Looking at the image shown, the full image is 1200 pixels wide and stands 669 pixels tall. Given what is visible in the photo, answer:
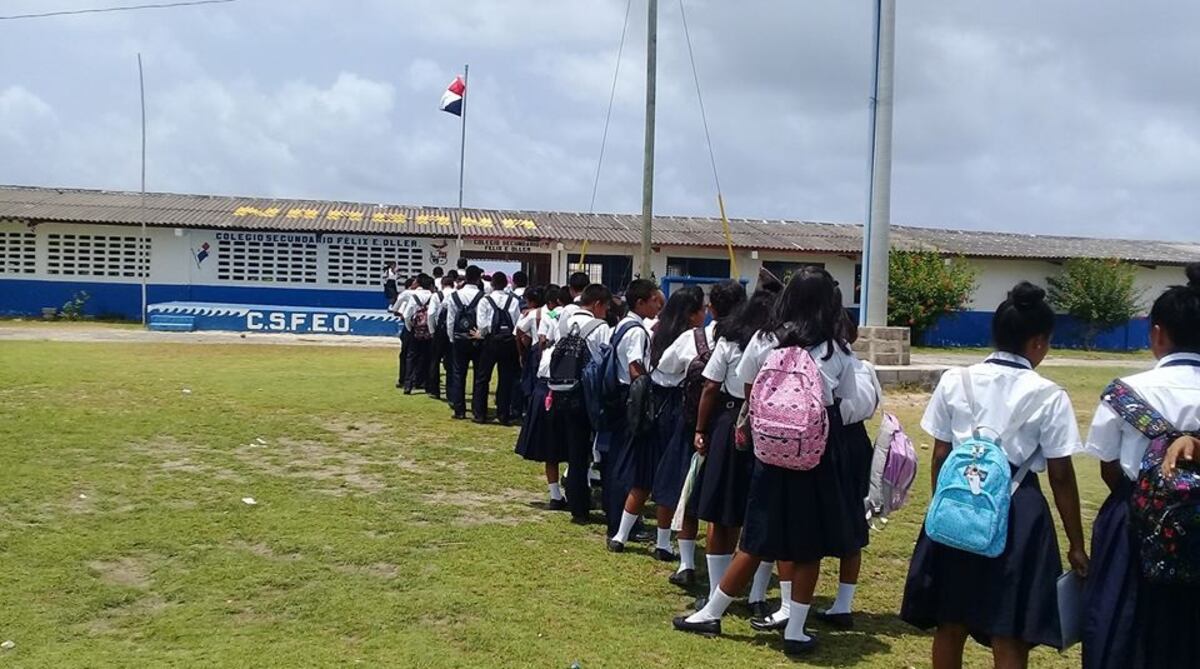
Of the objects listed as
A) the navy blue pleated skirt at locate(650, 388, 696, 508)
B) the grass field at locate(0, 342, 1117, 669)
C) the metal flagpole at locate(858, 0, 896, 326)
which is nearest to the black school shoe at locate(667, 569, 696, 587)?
the grass field at locate(0, 342, 1117, 669)

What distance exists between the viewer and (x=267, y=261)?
28.8 m

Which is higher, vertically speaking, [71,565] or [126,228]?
[126,228]

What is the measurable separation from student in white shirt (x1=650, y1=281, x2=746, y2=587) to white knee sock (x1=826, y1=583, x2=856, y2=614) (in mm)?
793

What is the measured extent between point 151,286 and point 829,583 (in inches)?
1038

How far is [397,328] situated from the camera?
26.2 metres

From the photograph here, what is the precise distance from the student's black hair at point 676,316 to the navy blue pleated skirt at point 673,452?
259 mm

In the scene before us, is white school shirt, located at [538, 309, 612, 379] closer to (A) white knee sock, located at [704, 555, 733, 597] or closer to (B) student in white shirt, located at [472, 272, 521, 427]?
(A) white knee sock, located at [704, 555, 733, 597]

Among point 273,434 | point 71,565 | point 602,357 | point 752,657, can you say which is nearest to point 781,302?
point 752,657

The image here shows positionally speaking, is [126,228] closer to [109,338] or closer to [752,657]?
[109,338]

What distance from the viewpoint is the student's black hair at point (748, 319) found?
16.3 ft

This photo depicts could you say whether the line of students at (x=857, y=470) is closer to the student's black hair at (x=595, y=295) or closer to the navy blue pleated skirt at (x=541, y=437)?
the student's black hair at (x=595, y=295)

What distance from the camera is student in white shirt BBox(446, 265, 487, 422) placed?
1118cm

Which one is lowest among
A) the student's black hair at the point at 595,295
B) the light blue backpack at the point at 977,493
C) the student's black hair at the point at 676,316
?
the light blue backpack at the point at 977,493

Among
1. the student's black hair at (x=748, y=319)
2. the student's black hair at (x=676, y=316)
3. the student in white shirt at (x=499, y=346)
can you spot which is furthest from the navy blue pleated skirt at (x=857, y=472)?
the student in white shirt at (x=499, y=346)
